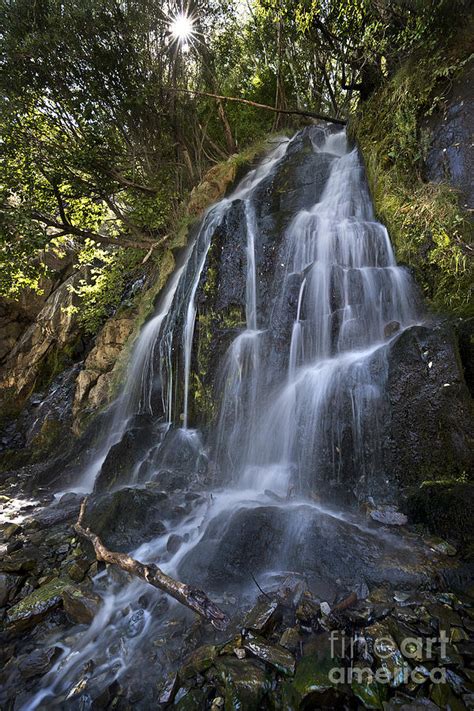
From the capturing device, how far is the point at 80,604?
3.28 metres

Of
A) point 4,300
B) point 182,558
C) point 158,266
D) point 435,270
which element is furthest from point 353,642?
point 4,300

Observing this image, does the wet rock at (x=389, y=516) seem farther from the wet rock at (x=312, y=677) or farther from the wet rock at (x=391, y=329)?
the wet rock at (x=391, y=329)

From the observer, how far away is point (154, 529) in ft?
14.6

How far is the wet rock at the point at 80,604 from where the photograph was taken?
3238 mm

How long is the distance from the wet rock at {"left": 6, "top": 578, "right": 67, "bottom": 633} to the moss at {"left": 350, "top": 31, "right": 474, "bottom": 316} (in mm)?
→ 5587

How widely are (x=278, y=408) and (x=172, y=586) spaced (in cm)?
291

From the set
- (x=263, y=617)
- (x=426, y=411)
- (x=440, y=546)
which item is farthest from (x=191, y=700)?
(x=426, y=411)

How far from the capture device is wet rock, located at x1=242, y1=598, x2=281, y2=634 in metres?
2.66

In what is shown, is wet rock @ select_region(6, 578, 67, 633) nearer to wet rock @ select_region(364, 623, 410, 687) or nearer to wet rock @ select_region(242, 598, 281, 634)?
wet rock @ select_region(242, 598, 281, 634)

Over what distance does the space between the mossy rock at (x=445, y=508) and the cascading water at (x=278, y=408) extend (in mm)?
457

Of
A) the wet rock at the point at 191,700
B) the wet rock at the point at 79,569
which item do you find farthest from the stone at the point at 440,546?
the wet rock at the point at 79,569

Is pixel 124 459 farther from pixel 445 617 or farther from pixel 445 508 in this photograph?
pixel 445 617

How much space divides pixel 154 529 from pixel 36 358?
10.1 metres

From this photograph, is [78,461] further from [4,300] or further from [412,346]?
[4,300]
